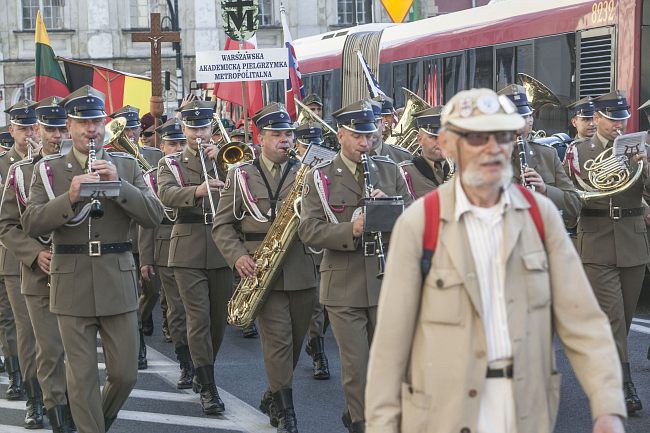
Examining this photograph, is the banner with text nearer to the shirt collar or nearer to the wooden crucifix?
the wooden crucifix

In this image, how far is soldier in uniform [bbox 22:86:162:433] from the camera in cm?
775

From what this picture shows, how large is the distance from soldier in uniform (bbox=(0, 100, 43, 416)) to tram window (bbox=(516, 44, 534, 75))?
7699 mm

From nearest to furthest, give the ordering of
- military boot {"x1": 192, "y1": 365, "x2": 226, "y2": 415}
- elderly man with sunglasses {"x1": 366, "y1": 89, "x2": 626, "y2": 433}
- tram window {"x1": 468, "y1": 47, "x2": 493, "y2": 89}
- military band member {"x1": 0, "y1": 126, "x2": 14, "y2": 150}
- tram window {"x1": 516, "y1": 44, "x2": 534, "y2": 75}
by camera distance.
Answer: elderly man with sunglasses {"x1": 366, "y1": 89, "x2": 626, "y2": 433}
military boot {"x1": 192, "y1": 365, "x2": 226, "y2": 415}
military band member {"x1": 0, "y1": 126, "x2": 14, "y2": 150}
tram window {"x1": 516, "y1": 44, "x2": 534, "y2": 75}
tram window {"x1": 468, "y1": 47, "x2": 493, "y2": 89}

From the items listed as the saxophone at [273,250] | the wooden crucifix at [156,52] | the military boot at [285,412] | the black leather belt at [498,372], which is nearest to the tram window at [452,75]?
the wooden crucifix at [156,52]

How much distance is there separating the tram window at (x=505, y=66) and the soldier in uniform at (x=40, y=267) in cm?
977

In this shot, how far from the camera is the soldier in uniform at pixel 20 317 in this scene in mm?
9469

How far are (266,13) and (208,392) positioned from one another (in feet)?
152

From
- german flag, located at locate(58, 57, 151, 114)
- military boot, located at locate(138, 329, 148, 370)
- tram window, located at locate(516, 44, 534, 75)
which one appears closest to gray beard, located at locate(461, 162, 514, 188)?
military boot, located at locate(138, 329, 148, 370)

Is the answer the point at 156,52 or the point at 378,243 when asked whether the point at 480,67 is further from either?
the point at 378,243

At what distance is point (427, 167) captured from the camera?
9336 millimetres

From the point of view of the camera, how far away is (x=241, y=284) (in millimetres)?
9469

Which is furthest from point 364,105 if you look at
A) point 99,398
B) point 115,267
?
point 99,398

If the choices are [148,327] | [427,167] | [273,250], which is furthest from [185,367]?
[148,327]

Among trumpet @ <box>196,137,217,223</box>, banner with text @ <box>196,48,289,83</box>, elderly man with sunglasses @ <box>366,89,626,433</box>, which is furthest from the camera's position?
banner with text @ <box>196,48,289,83</box>
